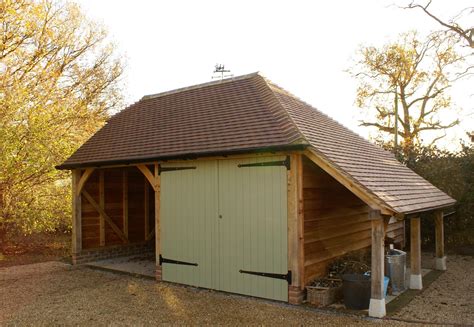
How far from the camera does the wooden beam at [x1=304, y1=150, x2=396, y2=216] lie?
6223mm

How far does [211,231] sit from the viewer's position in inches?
323

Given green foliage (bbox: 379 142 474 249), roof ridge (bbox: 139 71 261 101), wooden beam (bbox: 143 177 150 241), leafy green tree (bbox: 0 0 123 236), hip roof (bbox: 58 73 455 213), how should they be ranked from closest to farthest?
hip roof (bbox: 58 73 455 213)
roof ridge (bbox: 139 71 261 101)
leafy green tree (bbox: 0 0 123 236)
green foliage (bbox: 379 142 474 249)
wooden beam (bbox: 143 177 150 241)

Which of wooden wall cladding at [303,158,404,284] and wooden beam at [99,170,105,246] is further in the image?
wooden beam at [99,170,105,246]

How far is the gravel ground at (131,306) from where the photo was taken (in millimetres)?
6242

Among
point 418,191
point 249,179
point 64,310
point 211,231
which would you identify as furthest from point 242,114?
point 64,310

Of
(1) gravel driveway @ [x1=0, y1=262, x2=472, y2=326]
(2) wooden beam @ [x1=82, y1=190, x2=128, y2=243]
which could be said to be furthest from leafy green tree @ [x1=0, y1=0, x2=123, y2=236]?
(1) gravel driveway @ [x1=0, y1=262, x2=472, y2=326]

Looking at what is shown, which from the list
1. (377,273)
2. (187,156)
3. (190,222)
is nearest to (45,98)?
(187,156)

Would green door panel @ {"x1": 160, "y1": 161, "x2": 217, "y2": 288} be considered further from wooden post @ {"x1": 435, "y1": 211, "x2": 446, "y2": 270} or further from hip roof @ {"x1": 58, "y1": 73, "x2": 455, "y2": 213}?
wooden post @ {"x1": 435, "y1": 211, "x2": 446, "y2": 270}

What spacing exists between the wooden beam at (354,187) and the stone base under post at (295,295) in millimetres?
1877

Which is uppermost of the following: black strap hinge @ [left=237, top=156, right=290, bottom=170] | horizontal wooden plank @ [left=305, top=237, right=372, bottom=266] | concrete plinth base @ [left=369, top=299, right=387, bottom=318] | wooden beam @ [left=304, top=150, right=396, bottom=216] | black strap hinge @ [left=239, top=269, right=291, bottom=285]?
black strap hinge @ [left=237, top=156, right=290, bottom=170]

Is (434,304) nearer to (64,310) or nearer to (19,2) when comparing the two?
(64,310)

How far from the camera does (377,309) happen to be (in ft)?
20.8

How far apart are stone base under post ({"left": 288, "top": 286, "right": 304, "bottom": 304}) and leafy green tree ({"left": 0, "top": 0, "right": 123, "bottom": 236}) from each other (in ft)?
28.6

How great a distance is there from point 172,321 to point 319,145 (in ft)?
12.5
